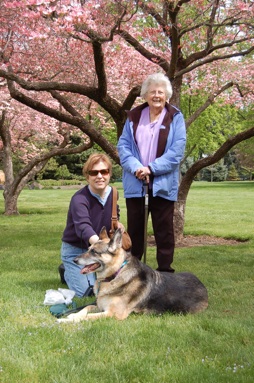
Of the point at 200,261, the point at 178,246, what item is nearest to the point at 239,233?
the point at 178,246

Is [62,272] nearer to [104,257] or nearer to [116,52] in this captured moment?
[104,257]

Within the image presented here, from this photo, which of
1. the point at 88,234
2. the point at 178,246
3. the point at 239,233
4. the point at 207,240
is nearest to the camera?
the point at 88,234

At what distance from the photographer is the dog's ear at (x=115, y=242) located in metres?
4.41

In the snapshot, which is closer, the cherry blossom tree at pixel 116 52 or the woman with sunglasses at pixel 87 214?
the woman with sunglasses at pixel 87 214

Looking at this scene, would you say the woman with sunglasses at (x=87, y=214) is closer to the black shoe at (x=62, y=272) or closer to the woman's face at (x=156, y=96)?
the black shoe at (x=62, y=272)

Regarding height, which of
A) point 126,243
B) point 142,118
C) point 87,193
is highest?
point 142,118

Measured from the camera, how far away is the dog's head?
4.45 m

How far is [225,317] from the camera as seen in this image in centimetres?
472

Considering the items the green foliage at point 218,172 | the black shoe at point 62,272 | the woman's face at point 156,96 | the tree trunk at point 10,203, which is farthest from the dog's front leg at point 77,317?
the green foliage at point 218,172

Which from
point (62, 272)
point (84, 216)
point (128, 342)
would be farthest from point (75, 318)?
point (62, 272)

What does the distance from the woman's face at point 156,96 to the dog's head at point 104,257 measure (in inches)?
67.2

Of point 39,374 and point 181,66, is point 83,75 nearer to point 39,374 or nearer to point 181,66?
point 181,66

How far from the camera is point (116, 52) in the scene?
13.3 metres

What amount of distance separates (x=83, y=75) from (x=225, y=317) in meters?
8.96
